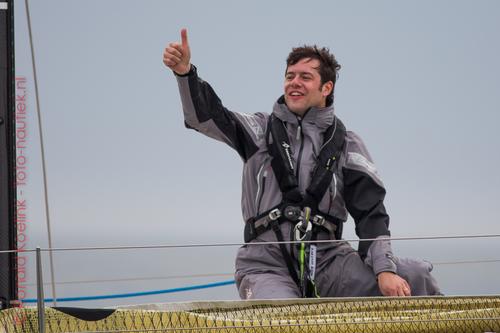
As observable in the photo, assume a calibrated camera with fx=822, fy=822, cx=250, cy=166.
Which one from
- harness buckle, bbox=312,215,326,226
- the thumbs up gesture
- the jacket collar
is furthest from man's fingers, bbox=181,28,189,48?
harness buckle, bbox=312,215,326,226

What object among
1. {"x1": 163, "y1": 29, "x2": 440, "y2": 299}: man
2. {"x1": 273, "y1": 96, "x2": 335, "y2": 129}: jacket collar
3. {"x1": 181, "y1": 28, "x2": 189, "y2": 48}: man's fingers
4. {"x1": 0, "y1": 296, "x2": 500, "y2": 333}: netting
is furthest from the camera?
{"x1": 273, "y1": 96, "x2": 335, "y2": 129}: jacket collar

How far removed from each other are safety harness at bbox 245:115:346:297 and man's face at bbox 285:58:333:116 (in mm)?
52

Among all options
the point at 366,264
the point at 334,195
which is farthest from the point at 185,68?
the point at 366,264

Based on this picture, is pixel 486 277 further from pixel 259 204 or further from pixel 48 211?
pixel 48 211

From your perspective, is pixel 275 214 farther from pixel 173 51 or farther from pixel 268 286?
pixel 173 51

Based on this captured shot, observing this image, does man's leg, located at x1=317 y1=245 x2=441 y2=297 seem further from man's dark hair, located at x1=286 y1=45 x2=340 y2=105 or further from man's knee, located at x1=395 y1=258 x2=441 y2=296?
man's dark hair, located at x1=286 y1=45 x2=340 y2=105

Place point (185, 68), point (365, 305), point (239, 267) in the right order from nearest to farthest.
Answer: point (365, 305)
point (185, 68)
point (239, 267)

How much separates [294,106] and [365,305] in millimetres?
564

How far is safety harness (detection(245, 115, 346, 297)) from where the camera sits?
1.58 meters

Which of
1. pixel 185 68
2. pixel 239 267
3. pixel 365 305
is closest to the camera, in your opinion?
pixel 365 305

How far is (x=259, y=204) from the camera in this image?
167 centimetres

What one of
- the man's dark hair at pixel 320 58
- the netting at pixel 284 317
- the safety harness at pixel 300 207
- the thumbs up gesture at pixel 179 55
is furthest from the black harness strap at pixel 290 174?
the netting at pixel 284 317

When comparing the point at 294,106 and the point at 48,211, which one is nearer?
the point at 294,106

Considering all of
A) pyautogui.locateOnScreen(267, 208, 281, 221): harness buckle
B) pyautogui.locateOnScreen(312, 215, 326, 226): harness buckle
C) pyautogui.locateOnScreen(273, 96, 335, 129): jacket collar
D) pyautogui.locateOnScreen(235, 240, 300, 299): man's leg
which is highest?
pyautogui.locateOnScreen(273, 96, 335, 129): jacket collar
